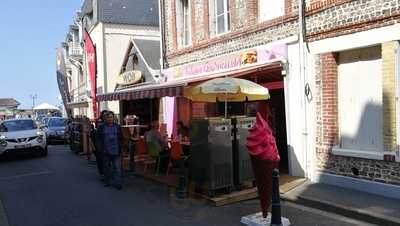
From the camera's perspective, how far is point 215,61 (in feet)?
44.8

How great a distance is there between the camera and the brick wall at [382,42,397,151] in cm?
834

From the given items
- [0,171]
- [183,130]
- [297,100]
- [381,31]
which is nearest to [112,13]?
[0,171]

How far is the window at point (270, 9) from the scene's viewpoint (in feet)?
36.8

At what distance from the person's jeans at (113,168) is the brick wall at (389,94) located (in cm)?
562

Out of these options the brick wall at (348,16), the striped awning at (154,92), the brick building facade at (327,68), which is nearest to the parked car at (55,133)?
the striped awning at (154,92)

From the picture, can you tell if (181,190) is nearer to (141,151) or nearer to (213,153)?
(213,153)

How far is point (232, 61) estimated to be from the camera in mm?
12805

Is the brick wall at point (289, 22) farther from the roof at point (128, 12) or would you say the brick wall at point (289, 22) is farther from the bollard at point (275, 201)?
the roof at point (128, 12)

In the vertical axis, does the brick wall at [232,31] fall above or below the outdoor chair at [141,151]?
above

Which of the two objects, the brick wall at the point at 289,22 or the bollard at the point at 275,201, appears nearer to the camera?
the bollard at the point at 275,201

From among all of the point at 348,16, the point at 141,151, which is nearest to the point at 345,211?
the point at 348,16

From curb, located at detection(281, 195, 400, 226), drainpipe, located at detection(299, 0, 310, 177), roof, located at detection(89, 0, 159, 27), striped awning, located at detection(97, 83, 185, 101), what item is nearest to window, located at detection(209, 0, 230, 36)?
striped awning, located at detection(97, 83, 185, 101)

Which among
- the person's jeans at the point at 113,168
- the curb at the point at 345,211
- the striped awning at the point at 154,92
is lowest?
the curb at the point at 345,211

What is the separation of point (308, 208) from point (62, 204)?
15.2 feet
